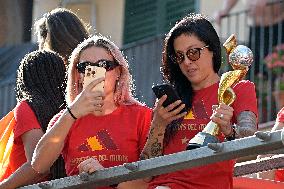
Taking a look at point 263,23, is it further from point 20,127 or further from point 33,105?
point 20,127

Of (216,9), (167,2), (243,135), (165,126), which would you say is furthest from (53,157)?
(167,2)

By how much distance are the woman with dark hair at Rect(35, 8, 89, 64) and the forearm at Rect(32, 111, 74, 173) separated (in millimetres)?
1263

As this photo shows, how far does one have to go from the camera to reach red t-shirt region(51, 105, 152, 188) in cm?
570

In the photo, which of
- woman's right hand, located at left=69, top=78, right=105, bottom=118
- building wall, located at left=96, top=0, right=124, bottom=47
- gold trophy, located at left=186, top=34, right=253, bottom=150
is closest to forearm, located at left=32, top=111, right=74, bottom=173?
woman's right hand, located at left=69, top=78, right=105, bottom=118

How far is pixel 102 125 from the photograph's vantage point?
18.9ft

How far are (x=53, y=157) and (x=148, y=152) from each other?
1.38 ft

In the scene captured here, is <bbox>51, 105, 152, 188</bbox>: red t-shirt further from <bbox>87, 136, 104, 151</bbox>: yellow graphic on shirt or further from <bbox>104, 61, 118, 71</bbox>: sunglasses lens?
<bbox>104, 61, 118, 71</bbox>: sunglasses lens

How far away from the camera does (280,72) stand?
1125cm

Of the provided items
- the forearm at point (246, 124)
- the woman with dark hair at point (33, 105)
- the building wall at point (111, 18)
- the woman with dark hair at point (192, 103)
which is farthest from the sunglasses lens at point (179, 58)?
the building wall at point (111, 18)

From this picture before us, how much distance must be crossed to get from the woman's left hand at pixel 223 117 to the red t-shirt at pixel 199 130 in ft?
0.68

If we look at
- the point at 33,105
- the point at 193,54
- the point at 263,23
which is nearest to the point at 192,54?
the point at 193,54

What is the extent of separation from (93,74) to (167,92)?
1.13 feet

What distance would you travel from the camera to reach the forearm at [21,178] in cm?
598

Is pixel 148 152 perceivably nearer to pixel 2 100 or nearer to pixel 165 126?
A: pixel 165 126
